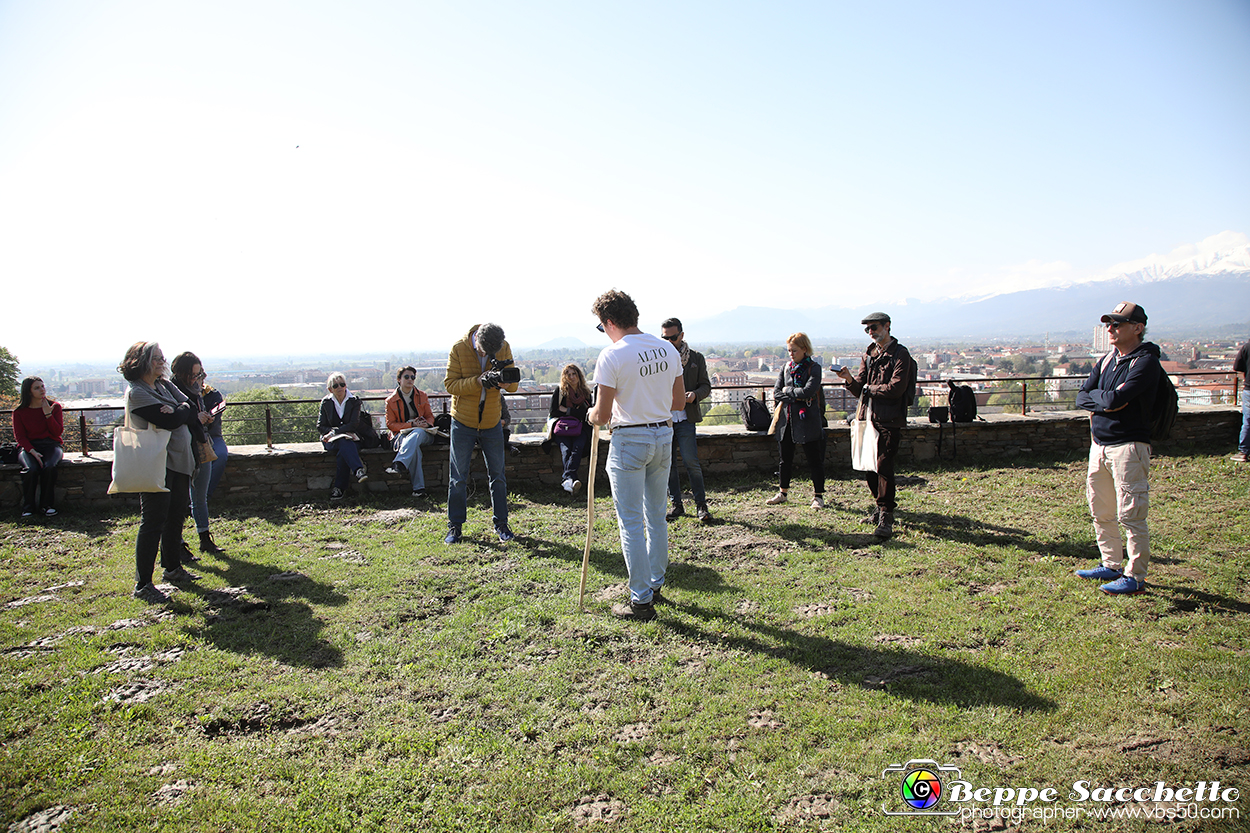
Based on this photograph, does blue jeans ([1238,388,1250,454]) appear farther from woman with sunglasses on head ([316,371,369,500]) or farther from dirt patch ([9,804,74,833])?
dirt patch ([9,804,74,833])

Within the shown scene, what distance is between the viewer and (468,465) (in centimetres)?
563

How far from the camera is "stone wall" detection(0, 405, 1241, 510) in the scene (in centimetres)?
743

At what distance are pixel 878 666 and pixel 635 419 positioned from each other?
188 centimetres

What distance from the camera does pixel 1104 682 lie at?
10.2 feet

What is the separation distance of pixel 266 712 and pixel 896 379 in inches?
196

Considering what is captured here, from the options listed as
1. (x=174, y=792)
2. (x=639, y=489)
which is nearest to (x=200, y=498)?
(x=174, y=792)

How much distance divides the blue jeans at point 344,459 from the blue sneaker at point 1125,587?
23.4ft

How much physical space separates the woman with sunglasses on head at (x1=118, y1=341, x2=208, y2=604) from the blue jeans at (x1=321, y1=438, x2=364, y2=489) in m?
2.53

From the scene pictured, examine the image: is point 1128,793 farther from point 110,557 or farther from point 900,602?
point 110,557

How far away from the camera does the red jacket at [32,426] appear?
7062 millimetres

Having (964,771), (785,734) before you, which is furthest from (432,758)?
(964,771)

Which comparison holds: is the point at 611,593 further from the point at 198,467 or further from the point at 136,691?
the point at 198,467

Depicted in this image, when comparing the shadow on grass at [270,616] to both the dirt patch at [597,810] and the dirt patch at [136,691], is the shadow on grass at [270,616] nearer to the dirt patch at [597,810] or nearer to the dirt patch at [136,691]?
the dirt patch at [136,691]

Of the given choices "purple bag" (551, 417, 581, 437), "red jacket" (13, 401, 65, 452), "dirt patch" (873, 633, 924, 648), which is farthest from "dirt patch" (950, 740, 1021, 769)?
"red jacket" (13, 401, 65, 452)
